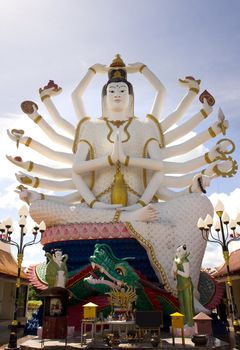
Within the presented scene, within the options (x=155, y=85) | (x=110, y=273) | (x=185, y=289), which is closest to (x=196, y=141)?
(x=155, y=85)

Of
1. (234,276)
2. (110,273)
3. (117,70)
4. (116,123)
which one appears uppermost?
(117,70)

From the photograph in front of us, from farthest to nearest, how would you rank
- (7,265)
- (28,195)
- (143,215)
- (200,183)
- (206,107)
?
(7,265) → (206,107) → (28,195) → (200,183) → (143,215)

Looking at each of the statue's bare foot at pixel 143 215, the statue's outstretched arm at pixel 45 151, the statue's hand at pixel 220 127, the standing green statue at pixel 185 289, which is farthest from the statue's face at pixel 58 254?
the statue's hand at pixel 220 127

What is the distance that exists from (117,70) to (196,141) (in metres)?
4.61

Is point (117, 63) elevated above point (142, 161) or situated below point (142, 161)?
above

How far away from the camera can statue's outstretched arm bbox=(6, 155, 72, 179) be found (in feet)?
45.6

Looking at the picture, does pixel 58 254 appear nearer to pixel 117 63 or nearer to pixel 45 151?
pixel 45 151

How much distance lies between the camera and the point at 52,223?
12.1 meters

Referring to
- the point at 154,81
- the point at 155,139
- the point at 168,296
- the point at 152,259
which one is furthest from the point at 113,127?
the point at 168,296

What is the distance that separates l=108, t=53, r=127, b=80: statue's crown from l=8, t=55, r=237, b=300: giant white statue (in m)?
0.05

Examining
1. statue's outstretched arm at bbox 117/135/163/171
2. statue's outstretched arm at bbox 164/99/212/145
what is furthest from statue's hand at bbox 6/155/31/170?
statue's outstretched arm at bbox 164/99/212/145

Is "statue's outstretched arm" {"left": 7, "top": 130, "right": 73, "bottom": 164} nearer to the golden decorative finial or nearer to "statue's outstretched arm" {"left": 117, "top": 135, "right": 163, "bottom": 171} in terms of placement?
"statue's outstretched arm" {"left": 117, "top": 135, "right": 163, "bottom": 171}

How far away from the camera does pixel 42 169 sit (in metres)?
14.1

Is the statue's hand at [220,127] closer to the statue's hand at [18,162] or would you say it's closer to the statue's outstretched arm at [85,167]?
the statue's outstretched arm at [85,167]
